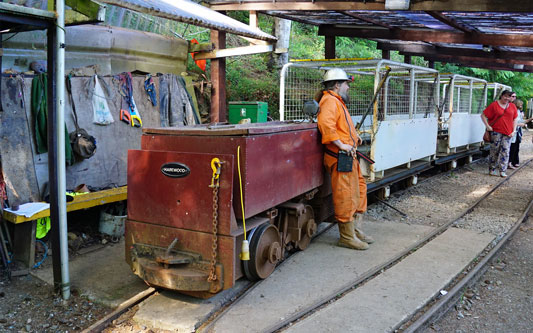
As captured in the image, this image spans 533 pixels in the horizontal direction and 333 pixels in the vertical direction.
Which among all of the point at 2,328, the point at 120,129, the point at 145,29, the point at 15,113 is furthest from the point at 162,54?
the point at 2,328

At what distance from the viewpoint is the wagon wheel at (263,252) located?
448 centimetres

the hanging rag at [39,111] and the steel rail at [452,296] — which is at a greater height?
the hanging rag at [39,111]

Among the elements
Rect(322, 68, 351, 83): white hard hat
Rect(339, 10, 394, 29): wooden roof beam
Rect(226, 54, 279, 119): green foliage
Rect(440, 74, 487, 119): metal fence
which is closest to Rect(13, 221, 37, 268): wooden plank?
Rect(322, 68, 351, 83): white hard hat

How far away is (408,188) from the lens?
9875 millimetres

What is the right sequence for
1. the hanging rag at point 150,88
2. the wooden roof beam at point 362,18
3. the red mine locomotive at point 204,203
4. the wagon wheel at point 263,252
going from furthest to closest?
the wooden roof beam at point 362,18, the hanging rag at point 150,88, the wagon wheel at point 263,252, the red mine locomotive at point 204,203

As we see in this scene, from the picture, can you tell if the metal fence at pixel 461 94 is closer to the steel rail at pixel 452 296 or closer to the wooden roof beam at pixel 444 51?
the wooden roof beam at pixel 444 51

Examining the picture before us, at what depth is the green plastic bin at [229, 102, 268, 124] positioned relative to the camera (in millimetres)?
9445

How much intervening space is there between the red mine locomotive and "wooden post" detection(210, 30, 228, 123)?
467 centimetres

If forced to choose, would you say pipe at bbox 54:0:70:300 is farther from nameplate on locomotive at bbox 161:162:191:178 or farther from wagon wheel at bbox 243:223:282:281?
wagon wheel at bbox 243:223:282:281

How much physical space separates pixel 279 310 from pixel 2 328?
8.04 ft

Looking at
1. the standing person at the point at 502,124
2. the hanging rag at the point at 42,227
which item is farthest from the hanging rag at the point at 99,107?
the standing person at the point at 502,124

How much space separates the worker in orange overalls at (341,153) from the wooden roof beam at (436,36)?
234 inches

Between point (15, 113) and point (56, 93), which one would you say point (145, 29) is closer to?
point (15, 113)

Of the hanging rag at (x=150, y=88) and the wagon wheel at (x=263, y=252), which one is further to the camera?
the hanging rag at (x=150, y=88)
